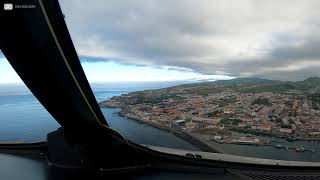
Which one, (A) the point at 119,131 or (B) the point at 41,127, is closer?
(A) the point at 119,131

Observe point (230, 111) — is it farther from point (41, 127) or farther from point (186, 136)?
point (41, 127)

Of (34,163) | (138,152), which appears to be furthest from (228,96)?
(34,163)

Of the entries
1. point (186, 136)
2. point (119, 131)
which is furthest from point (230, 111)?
point (119, 131)

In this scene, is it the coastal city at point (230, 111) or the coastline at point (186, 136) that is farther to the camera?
the coastal city at point (230, 111)

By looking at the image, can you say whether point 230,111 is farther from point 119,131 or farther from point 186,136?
point 119,131

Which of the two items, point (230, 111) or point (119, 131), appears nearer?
point (119, 131)

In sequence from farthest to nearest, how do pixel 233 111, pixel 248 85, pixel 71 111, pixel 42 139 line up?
pixel 248 85, pixel 233 111, pixel 42 139, pixel 71 111

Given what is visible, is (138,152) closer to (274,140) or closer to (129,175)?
(129,175)

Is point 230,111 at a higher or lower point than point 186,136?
higher
